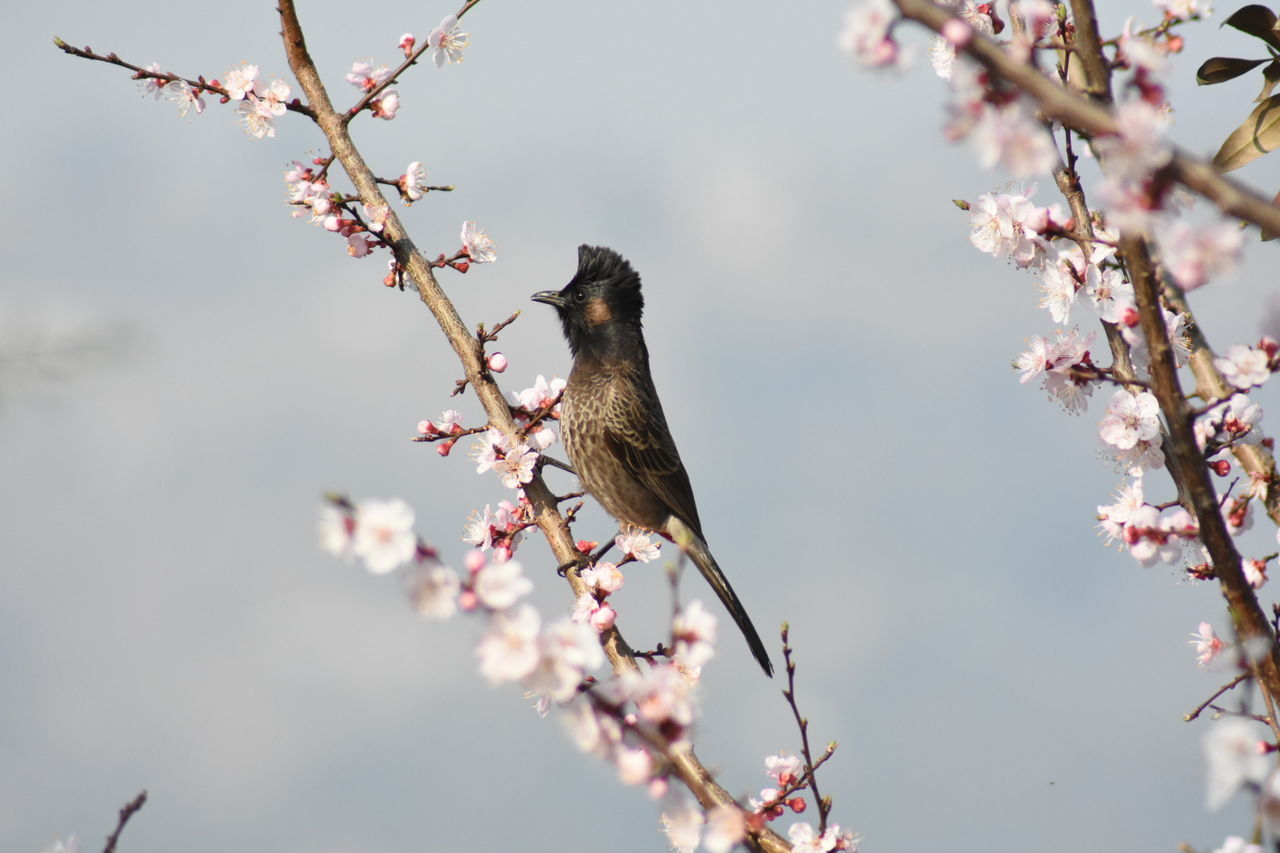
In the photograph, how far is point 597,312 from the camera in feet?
26.7

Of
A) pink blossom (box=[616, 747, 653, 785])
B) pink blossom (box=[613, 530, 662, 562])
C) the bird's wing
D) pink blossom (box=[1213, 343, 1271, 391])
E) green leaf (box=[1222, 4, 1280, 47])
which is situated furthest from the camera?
the bird's wing

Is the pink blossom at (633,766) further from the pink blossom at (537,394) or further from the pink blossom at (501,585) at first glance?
the pink blossom at (537,394)

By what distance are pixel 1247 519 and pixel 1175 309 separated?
0.77 metres

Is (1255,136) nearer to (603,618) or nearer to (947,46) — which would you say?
(947,46)

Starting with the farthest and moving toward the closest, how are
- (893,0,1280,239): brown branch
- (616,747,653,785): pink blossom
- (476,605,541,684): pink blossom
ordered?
(616,747,653,785): pink blossom
(476,605,541,684): pink blossom
(893,0,1280,239): brown branch

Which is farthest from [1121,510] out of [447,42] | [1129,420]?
[447,42]

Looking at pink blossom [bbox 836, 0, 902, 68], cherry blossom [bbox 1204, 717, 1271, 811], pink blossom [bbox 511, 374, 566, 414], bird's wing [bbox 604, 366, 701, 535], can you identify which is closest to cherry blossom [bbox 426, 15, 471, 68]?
pink blossom [bbox 511, 374, 566, 414]

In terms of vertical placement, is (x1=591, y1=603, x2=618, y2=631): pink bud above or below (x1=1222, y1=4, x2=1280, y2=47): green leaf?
below

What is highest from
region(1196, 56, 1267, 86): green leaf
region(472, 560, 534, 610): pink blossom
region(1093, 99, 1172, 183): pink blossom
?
region(1196, 56, 1267, 86): green leaf

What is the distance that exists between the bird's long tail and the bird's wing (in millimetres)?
83

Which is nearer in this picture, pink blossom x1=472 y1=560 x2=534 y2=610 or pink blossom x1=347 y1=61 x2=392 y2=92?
pink blossom x1=472 y1=560 x2=534 y2=610

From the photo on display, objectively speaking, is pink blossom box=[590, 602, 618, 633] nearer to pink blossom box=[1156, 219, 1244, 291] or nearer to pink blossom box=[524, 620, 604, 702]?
pink blossom box=[524, 620, 604, 702]

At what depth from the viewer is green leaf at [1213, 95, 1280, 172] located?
14.6ft

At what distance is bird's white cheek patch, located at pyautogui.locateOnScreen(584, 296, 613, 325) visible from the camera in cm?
811
